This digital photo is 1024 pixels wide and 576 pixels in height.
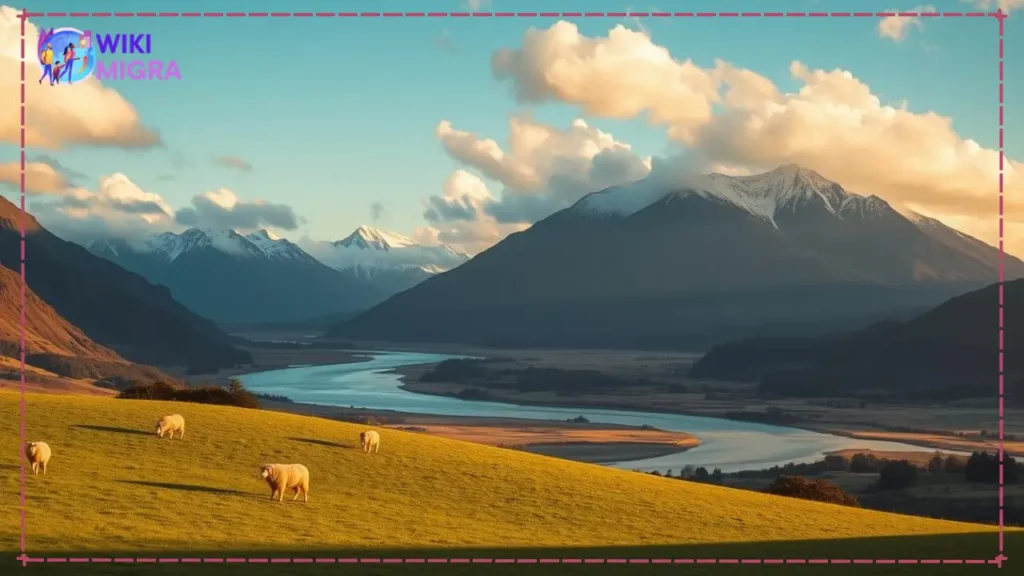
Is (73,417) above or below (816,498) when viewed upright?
above

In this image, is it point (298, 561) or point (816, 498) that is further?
point (816, 498)

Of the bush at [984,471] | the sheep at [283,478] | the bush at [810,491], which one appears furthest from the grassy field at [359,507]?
the bush at [984,471]

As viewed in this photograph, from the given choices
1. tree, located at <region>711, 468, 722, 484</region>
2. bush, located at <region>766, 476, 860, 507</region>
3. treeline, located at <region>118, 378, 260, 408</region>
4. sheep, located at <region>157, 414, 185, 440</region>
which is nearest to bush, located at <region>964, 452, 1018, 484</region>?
tree, located at <region>711, 468, 722, 484</region>

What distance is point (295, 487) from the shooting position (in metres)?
40.4

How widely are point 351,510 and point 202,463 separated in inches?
385

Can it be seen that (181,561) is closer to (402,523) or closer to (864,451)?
(402,523)

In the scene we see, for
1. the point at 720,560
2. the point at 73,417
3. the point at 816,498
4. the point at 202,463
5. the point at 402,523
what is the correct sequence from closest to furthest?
the point at 720,560 → the point at 402,523 → the point at 202,463 → the point at 73,417 → the point at 816,498

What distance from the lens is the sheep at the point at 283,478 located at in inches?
1534

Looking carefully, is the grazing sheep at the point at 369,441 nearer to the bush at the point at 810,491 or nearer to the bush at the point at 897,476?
the bush at the point at 810,491

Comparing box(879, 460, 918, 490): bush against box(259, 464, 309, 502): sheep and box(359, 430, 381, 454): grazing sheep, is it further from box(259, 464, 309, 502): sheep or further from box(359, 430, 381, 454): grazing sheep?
box(259, 464, 309, 502): sheep

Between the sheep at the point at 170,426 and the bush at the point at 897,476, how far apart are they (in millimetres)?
91816

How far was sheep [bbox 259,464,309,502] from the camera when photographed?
3897 cm

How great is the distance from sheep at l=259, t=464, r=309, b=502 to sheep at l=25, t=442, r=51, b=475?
27.4 feet

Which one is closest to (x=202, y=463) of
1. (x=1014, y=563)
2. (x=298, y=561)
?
(x=298, y=561)
